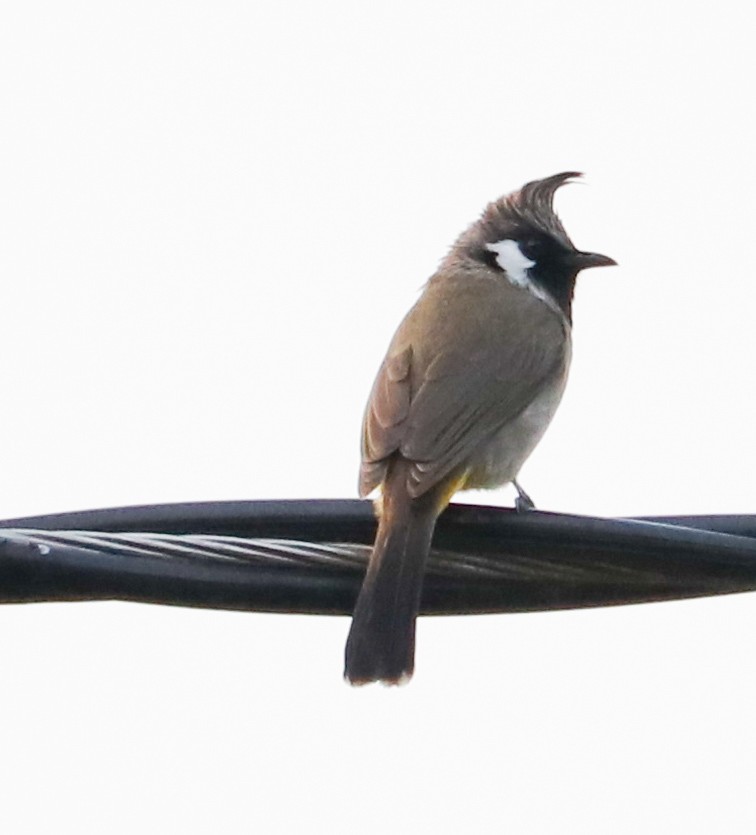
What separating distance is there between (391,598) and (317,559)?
2.15 ft

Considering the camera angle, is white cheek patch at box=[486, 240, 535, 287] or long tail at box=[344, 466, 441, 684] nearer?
long tail at box=[344, 466, 441, 684]

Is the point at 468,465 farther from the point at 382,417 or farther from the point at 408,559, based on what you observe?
the point at 408,559

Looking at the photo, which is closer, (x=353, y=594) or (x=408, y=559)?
(x=353, y=594)

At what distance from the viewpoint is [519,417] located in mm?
5809

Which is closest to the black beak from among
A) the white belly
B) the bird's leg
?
the white belly

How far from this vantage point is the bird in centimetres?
462

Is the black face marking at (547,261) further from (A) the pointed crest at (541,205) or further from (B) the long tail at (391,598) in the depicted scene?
(B) the long tail at (391,598)

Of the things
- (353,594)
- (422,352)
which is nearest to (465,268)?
(422,352)

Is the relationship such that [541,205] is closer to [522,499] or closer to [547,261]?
[547,261]

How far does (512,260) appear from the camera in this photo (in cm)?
695

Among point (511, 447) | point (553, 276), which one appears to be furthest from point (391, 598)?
point (553, 276)

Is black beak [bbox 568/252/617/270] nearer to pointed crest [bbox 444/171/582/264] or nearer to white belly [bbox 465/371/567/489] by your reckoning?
pointed crest [bbox 444/171/582/264]

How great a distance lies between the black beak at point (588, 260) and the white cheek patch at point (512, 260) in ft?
0.60

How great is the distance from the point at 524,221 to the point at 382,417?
6.10 feet
